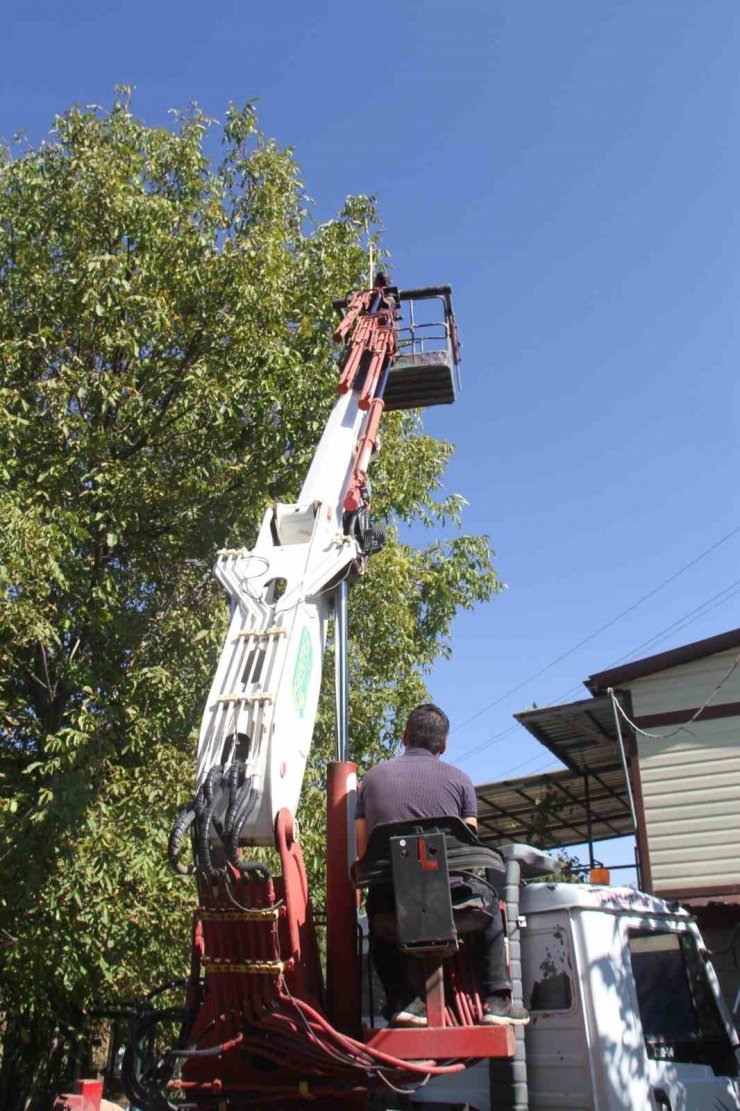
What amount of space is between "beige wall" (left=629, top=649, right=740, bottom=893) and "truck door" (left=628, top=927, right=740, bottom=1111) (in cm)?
430

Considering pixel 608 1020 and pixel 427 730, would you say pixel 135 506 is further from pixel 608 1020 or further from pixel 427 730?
pixel 608 1020

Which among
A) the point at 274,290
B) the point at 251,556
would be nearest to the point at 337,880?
the point at 251,556

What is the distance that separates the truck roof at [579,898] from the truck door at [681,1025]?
138 mm

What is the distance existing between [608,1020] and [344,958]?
1270 mm

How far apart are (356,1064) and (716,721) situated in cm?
683

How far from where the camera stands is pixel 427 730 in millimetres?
4664

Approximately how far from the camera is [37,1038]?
979cm

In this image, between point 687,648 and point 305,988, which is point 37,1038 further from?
point 687,648

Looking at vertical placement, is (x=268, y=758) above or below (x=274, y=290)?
below

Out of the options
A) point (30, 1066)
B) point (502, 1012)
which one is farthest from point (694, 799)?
point (30, 1066)

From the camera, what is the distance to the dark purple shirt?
4.30 meters

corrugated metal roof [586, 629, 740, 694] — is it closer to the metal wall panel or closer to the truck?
the metal wall panel

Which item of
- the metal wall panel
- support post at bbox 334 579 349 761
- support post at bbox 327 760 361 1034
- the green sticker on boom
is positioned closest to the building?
the metal wall panel

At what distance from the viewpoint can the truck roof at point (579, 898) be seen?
15.4ft
